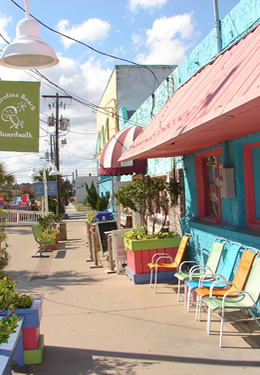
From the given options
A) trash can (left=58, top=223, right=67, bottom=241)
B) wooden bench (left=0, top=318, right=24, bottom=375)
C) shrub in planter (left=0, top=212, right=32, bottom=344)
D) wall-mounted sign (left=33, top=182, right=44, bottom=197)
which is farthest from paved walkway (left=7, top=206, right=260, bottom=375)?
wall-mounted sign (left=33, top=182, right=44, bottom=197)

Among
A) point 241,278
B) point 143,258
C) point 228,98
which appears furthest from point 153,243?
point 228,98

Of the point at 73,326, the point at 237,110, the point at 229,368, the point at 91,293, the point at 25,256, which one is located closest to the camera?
the point at 237,110

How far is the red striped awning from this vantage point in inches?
472

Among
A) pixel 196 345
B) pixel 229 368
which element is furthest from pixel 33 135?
pixel 229 368

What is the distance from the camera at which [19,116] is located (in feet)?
18.6

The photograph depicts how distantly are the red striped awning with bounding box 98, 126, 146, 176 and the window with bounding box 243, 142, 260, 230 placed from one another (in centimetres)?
578

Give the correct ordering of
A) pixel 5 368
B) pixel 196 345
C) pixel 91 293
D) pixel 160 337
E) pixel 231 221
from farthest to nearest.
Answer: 1. pixel 91 293
2. pixel 231 221
3. pixel 160 337
4. pixel 196 345
5. pixel 5 368

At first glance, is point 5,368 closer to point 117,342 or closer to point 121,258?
point 117,342

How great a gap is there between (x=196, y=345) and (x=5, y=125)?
3699 mm

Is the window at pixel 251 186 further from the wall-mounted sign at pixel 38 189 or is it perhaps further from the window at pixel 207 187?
the wall-mounted sign at pixel 38 189

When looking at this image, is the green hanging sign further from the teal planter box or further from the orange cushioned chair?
the orange cushioned chair

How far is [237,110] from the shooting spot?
3.61m

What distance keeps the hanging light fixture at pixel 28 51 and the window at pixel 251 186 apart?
10.3ft

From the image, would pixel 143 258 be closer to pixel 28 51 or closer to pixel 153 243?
pixel 153 243
